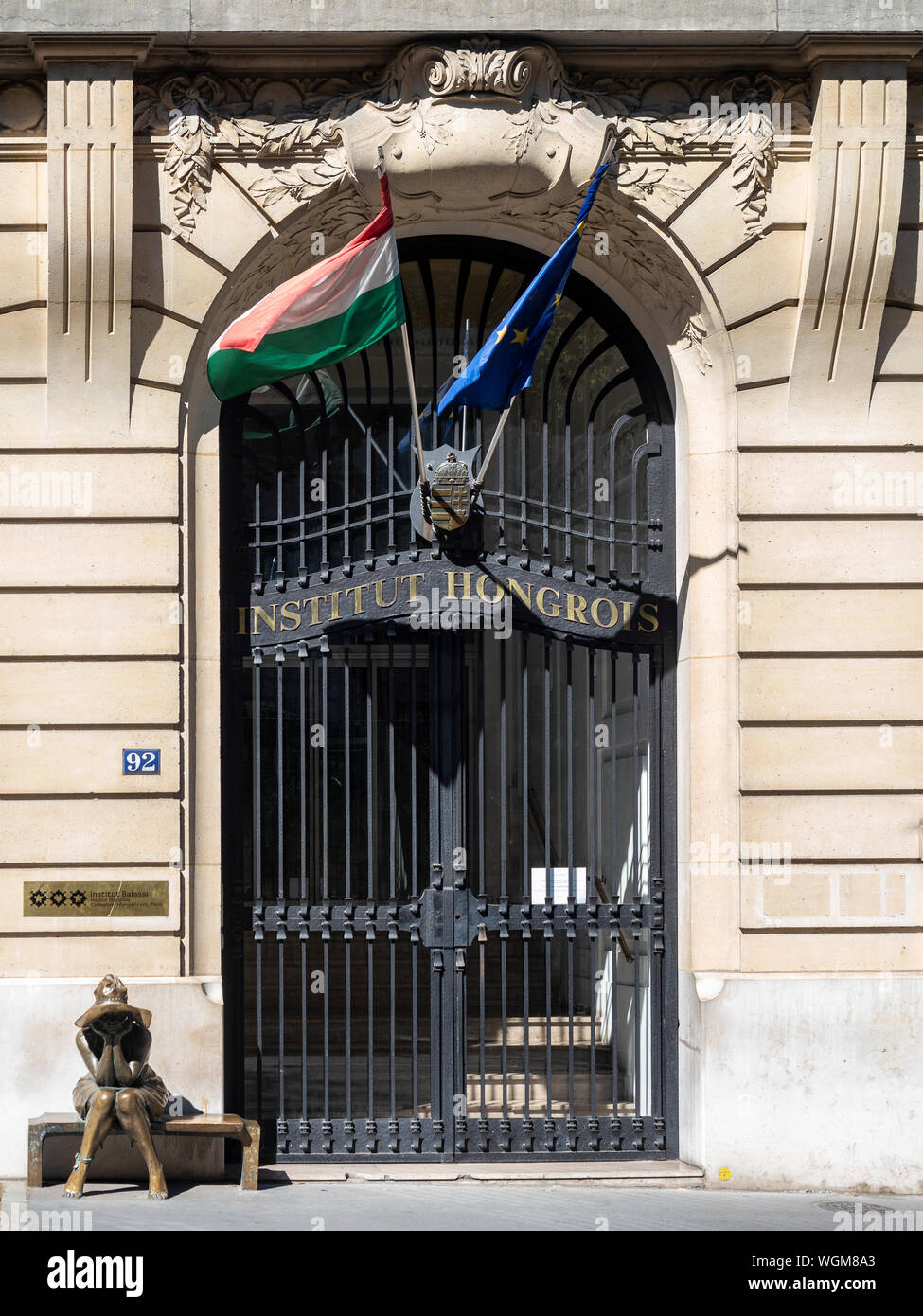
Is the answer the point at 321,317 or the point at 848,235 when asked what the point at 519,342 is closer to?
the point at 321,317

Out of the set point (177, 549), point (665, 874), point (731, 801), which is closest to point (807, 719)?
point (731, 801)

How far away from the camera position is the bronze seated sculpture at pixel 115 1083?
9.06 metres

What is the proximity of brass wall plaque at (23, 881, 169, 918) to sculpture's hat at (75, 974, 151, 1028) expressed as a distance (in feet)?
2.21

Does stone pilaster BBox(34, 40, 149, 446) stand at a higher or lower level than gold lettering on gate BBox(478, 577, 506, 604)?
higher

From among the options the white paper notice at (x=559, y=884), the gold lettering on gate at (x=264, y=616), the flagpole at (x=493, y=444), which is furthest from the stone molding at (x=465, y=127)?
the white paper notice at (x=559, y=884)

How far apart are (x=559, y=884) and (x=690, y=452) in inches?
116

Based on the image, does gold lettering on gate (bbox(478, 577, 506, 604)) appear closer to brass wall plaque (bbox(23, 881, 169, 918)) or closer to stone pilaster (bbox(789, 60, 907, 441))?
stone pilaster (bbox(789, 60, 907, 441))

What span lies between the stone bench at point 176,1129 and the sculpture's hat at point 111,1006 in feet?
1.94

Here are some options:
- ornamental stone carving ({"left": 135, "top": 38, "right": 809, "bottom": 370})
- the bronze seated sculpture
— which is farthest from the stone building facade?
the bronze seated sculpture

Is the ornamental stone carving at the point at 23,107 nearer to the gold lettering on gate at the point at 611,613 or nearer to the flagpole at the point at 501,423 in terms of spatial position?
the flagpole at the point at 501,423

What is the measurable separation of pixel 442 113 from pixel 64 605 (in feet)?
12.6

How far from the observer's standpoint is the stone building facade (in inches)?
389

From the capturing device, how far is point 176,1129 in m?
9.31

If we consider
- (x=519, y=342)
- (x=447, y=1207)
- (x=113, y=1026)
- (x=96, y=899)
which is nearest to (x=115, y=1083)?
(x=113, y=1026)
